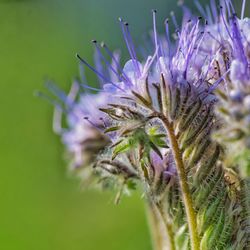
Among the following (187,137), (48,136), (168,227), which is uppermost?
(48,136)

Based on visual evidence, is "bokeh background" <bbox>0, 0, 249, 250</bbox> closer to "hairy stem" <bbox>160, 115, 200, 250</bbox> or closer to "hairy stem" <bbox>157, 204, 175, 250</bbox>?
"hairy stem" <bbox>157, 204, 175, 250</bbox>

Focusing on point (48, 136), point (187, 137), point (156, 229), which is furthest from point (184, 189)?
point (48, 136)

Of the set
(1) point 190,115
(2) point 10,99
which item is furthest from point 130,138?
(2) point 10,99

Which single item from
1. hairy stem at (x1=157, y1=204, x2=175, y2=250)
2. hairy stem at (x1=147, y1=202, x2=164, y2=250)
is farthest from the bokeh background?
hairy stem at (x1=157, y1=204, x2=175, y2=250)

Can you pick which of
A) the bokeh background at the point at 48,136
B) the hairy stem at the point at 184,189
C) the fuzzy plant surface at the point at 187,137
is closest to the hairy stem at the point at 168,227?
the fuzzy plant surface at the point at 187,137

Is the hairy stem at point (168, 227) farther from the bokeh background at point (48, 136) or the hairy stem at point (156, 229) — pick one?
the bokeh background at point (48, 136)

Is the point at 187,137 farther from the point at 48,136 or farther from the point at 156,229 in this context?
the point at 48,136
